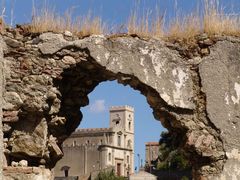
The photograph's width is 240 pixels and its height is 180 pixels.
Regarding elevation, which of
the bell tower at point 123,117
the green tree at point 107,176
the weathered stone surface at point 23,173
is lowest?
the weathered stone surface at point 23,173

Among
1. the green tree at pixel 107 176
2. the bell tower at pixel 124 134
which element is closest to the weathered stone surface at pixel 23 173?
the green tree at pixel 107 176

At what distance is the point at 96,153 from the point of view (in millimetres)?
43344

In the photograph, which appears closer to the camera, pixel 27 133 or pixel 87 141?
pixel 27 133

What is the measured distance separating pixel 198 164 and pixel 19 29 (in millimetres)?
2667

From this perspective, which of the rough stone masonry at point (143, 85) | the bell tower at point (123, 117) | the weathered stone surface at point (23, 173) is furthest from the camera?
the bell tower at point (123, 117)

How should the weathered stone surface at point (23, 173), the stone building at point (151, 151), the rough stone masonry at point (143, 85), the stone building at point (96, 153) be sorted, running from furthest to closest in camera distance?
the stone building at point (151, 151)
the stone building at point (96, 153)
the rough stone masonry at point (143, 85)
the weathered stone surface at point (23, 173)

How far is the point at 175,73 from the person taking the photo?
17.8 ft

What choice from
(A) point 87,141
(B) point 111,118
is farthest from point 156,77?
(B) point 111,118

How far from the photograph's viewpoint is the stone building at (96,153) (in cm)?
4241

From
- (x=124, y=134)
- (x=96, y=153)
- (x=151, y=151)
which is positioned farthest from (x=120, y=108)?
(x=96, y=153)

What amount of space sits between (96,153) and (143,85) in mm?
38498

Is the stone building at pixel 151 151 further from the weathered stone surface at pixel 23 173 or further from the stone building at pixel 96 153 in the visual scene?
the weathered stone surface at pixel 23 173

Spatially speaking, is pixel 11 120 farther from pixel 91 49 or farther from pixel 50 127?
pixel 91 49

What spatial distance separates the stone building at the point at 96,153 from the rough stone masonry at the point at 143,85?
34776 millimetres
